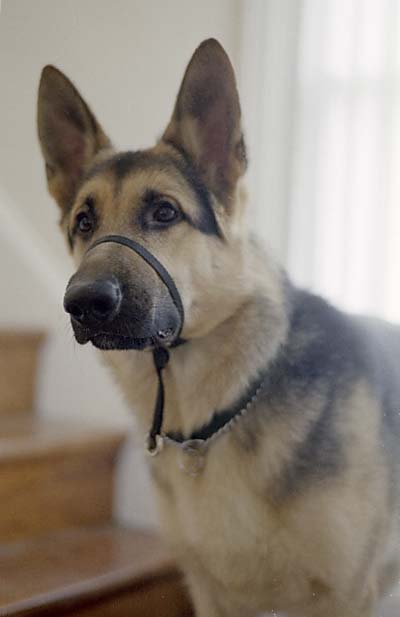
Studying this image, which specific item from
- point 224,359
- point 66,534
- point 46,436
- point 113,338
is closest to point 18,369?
point 46,436

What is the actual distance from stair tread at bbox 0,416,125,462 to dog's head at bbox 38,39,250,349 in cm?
62

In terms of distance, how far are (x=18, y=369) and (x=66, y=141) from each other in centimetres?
92

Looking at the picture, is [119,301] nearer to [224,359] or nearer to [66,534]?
[224,359]

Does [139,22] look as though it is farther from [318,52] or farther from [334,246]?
[334,246]

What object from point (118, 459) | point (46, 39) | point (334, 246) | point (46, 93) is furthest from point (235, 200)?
point (118, 459)

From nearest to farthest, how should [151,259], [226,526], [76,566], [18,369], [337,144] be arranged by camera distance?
[151,259] < [226,526] < [76,566] < [337,144] < [18,369]

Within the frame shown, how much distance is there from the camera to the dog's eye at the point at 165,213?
130 cm

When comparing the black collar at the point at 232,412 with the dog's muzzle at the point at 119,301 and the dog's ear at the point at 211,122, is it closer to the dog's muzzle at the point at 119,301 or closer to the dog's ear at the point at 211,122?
the dog's muzzle at the point at 119,301

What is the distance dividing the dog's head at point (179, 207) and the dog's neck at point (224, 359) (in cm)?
4

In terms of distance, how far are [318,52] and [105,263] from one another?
38.6 inches

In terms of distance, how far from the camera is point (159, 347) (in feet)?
4.36

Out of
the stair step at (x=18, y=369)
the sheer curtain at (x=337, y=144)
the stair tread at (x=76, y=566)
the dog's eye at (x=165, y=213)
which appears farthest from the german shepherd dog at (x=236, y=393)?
the stair step at (x=18, y=369)

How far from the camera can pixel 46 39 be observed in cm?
190

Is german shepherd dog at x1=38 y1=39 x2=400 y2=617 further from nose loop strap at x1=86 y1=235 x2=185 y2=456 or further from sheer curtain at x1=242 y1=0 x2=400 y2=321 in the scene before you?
sheer curtain at x1=242 y1=0 x2=400 y2=321
